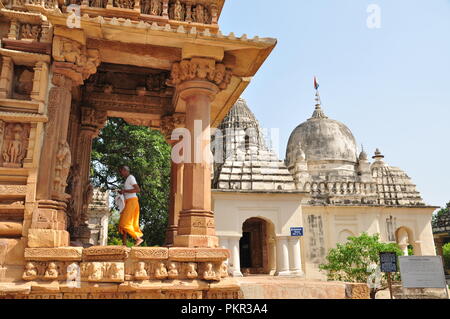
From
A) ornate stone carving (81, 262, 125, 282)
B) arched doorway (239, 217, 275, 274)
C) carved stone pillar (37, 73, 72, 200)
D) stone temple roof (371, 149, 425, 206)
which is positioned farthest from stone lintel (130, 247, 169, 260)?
stone temple roof (371, 149, 425, 206)

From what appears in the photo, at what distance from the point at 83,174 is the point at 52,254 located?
12.9 ft

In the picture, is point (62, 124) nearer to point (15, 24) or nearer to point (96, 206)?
point (15, 24)

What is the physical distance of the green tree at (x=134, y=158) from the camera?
17.6 m

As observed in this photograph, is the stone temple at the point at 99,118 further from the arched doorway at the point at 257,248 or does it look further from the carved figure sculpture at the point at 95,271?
the arched doorway at the point at 257,248

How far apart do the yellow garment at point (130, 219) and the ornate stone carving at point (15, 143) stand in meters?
2.26

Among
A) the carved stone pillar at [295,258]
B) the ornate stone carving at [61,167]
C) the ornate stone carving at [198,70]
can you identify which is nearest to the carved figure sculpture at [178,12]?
the ornate stone carving at [198,70]

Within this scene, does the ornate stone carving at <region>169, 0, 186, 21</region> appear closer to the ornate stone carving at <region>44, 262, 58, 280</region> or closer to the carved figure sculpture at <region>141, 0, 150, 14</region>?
the carved figure sculpture at <region>141, 0, 150, 14</region>

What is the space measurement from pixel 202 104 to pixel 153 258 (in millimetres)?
3050

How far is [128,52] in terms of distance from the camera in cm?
730

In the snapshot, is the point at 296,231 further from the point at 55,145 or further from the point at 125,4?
the point at 55,145

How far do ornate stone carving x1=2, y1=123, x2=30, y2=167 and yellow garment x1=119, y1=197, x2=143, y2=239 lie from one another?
2261 mm
